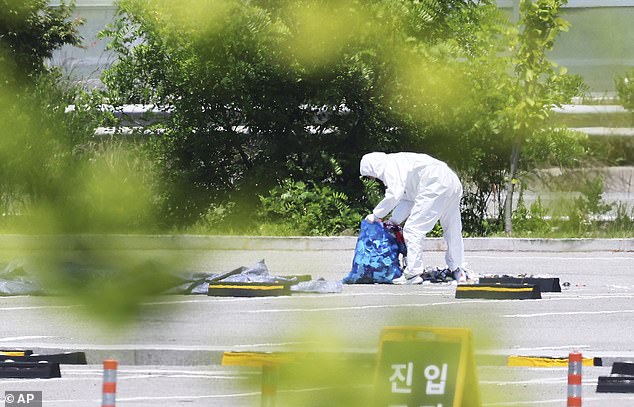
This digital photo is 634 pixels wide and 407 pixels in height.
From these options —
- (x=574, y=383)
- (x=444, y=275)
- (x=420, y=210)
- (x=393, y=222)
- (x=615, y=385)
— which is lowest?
(x=615, y=385)

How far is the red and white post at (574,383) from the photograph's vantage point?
4.79 meters

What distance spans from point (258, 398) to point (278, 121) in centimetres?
69

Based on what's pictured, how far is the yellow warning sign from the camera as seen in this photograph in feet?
5.11

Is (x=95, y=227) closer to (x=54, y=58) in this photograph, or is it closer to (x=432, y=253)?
(x=54, y=58)

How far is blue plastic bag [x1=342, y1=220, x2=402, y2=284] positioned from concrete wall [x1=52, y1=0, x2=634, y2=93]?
1017cm

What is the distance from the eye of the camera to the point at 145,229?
3.80 ft

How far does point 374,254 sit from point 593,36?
34.6ft

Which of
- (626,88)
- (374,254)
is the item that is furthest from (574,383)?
(374,254)

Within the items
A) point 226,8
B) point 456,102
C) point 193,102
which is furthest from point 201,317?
point 226,8

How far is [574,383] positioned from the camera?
4828 millimetres

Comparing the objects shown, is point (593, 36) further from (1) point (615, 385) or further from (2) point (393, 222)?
(2) point (393, 222)

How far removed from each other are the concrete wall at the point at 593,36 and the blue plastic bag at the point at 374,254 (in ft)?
33.4

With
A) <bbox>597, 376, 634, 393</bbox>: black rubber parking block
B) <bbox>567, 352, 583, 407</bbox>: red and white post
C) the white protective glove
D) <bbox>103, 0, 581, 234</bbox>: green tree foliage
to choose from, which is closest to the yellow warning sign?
<bbox>103, 0, 581, 234</bbox>: green tree foliage

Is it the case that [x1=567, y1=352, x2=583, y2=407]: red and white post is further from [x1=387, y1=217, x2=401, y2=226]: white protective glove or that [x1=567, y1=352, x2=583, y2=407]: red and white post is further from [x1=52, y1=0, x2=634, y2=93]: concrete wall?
[x1=387, y1=217, x2=401, y2=226]: white protective glove
